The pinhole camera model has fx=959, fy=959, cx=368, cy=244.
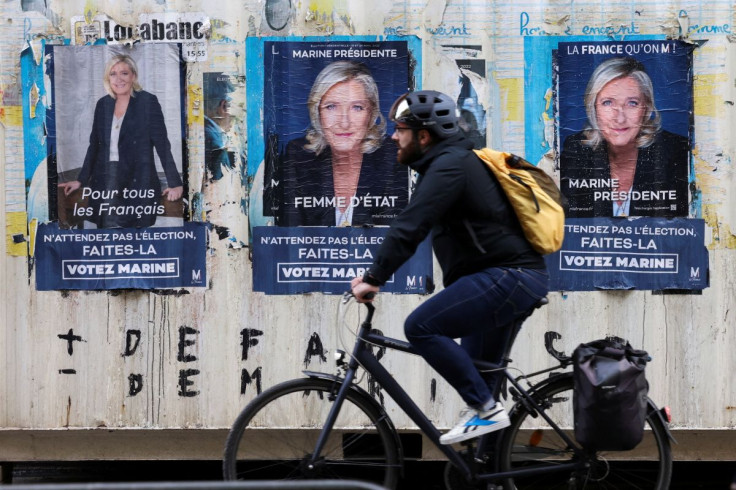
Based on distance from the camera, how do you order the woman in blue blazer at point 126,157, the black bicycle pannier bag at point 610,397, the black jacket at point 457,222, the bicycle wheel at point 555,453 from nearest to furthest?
the black jacket at point 457,222 < the black bicycle pannier bag at point 610,397 < the bicycle wheel at point 555,453 < the woman in blue blazer at point 126,157

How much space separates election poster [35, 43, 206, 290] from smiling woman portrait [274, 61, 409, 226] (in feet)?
1.86

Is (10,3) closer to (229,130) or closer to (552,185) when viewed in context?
(229,130)

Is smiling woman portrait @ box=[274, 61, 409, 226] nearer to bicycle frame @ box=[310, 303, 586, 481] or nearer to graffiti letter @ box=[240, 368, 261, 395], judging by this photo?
graffiti letter @ box=[240, 368, 261, 395]

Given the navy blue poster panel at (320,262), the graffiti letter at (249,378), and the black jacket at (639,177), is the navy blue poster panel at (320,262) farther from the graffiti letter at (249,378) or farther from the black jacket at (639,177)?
the black jacket at (639,177)

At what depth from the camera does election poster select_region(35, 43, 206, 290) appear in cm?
537

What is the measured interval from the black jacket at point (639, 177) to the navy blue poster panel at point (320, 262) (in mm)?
959

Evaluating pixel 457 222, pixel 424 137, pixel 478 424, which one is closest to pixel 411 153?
pixel 424 137

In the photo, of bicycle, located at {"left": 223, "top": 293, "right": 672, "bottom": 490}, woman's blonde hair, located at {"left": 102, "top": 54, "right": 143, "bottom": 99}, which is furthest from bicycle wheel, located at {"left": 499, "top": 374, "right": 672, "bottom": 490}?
woman's blonde hair, located at {"left": 102, "top": 54, "right": 143, "bottom": 99}

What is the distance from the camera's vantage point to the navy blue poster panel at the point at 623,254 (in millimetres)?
5324

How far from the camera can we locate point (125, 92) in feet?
17.7

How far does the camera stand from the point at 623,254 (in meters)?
5.35

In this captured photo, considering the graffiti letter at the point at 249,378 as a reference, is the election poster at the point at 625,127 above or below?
above

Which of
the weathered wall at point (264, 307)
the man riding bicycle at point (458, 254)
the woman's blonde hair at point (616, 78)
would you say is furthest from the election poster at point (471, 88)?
the man riding bicycle at point (458, 254)

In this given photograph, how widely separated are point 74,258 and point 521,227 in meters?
2.64
